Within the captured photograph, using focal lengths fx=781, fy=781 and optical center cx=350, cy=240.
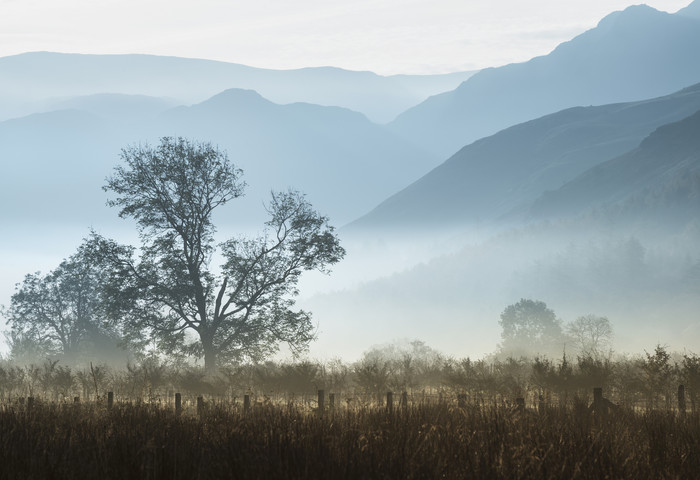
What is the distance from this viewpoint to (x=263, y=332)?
38.6m

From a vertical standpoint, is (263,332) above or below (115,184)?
below

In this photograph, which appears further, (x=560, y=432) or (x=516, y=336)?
(x=516, y=336)

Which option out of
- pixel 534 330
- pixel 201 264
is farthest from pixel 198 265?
pixel 534 330

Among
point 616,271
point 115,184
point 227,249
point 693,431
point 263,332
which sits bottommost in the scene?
point 693,431

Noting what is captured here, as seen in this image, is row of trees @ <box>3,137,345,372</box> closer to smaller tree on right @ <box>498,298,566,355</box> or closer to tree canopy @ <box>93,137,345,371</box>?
tree canopy @ <box>93,137,345,371</box>

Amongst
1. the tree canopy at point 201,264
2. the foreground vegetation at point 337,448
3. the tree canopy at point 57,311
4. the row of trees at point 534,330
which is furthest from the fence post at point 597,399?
the row of trees at point 534,330

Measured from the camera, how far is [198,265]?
1533 inches

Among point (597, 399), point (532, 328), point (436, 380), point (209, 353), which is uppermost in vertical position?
point (532, 328)

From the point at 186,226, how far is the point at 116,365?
24.2 meters

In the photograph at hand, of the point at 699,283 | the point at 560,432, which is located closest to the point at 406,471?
the point at 560,432

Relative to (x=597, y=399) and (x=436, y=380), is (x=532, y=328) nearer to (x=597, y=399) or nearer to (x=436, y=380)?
(x=436, y=380)

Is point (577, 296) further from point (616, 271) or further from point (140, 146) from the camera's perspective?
point (140, 146)

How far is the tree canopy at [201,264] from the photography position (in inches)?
1494

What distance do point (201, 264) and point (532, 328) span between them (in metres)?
59.1
